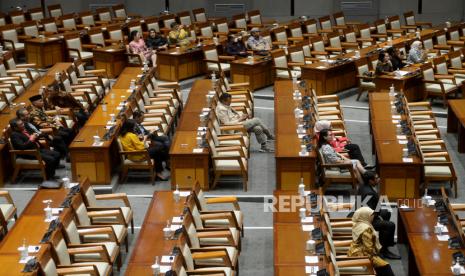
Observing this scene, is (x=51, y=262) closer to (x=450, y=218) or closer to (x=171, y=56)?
(x=450, y=218)

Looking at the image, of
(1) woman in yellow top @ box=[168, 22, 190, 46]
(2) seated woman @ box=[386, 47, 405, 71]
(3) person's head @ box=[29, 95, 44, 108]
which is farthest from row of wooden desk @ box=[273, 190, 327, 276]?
(1) woman in yellow top @ box=[168, 22, 190, 46]

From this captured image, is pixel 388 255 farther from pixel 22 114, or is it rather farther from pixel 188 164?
pixel 22 114

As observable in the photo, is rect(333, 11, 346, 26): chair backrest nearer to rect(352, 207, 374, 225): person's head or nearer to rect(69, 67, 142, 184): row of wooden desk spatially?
rect(69, 67, 142, 184): row of wooden desk

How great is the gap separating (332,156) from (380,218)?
64.6 inches

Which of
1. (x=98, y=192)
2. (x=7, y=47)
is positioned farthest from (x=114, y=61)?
(x=98, y=192)

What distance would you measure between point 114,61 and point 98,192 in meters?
6.11

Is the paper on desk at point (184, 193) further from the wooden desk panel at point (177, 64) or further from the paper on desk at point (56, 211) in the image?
the wooden desk panel at point (177, 64)

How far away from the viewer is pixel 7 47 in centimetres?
1948

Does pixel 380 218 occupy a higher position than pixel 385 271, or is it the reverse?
pixel 380 218

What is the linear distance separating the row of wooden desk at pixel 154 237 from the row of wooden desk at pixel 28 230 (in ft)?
2.96

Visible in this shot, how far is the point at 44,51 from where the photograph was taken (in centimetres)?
1895

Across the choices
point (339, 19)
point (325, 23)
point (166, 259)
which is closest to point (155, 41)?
point (325, 23)

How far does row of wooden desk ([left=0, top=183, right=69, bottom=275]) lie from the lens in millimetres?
9188

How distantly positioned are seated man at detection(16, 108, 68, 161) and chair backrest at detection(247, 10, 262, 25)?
997cm
